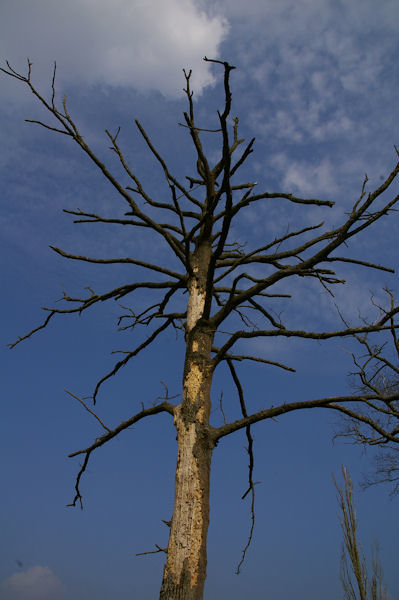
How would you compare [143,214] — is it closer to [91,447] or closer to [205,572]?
[91,447]

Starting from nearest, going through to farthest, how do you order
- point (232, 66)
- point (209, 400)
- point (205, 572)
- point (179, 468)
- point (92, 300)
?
point (232, 66), point (205, 572), point (179, 468), point (209, 400), point (92, 300)

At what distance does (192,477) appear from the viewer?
3.26 metres

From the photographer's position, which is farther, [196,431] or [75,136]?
[75,136]

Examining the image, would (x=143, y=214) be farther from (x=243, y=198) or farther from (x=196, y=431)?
(x=196, y=431)

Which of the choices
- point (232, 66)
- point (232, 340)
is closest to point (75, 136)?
point (232, 66)

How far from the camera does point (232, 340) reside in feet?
11.5

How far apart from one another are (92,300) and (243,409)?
2.02 metres

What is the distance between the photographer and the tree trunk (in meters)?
2.96

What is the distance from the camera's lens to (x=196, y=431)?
136 inches

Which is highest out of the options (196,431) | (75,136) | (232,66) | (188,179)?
(188,179)

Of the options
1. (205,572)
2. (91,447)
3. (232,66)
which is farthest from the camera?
(91,447)

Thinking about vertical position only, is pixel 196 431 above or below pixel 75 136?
below

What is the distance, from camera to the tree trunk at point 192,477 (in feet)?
9.70

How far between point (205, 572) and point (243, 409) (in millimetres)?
1801
